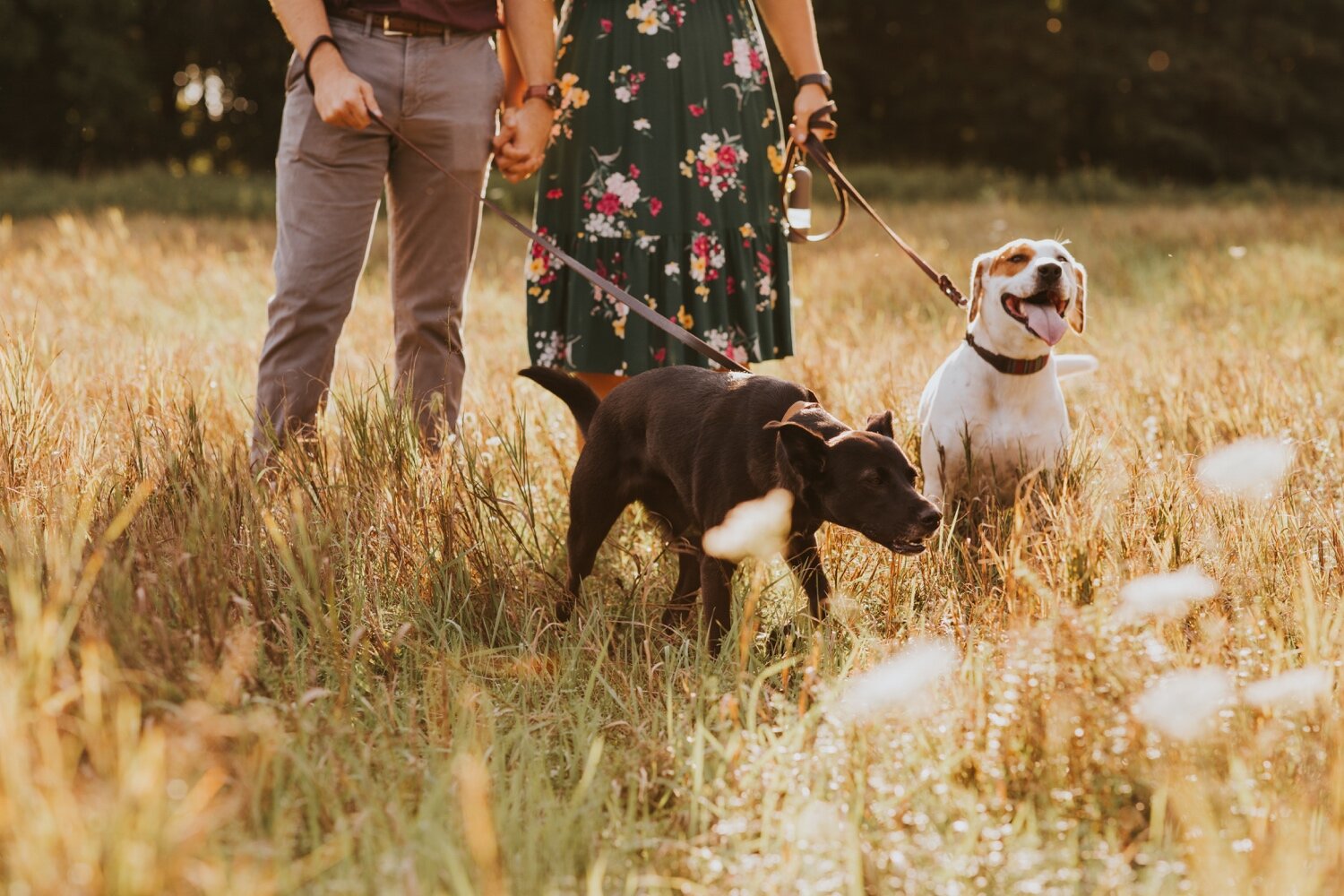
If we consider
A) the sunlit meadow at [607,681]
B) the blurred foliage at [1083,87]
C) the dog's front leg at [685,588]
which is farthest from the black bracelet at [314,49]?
the blurred foliage at [1083,87]

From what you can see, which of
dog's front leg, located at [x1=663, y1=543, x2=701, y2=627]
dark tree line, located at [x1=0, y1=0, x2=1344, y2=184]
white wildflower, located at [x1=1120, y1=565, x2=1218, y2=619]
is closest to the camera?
white wildflower, located at [x1=1120, y1=565, x2=1218, y2=619]

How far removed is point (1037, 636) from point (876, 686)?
33 cm

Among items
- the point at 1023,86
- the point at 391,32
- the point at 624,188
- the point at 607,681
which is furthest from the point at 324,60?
the point at 1023,86

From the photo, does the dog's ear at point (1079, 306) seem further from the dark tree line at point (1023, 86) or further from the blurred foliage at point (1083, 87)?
the blurred foliage at point (1083, 87)

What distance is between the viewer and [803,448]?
2418mm

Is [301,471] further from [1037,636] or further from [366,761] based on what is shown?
[1037,636]

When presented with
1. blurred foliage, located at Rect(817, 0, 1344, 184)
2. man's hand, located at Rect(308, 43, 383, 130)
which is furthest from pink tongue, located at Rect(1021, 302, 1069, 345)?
blurred foliage, located at Rect(817, 0, 1344, 184)

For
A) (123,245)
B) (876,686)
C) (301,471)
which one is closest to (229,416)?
(301,471)

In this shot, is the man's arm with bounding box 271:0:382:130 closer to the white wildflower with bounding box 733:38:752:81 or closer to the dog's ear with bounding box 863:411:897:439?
the white wildflower with bounding box 733:38:752:81

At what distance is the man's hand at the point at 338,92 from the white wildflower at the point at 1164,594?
7.07 ft

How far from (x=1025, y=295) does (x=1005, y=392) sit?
0.90 feet

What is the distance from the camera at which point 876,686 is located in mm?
2293

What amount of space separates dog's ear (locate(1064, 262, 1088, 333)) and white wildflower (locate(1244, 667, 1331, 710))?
1.64 m

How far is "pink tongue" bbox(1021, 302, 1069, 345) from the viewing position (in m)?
3.25
